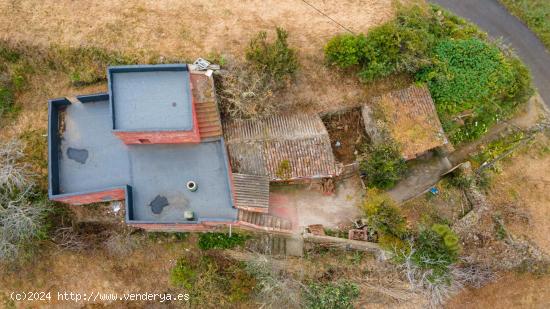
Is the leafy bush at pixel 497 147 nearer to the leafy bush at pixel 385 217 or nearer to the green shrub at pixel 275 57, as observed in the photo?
the leafy bush at pixel 385 217

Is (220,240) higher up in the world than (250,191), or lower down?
lower down

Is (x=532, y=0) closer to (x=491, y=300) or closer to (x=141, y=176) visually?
(x=491, y=300)

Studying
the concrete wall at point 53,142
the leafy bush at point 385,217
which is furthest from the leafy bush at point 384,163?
the concrete wall at point 53,142

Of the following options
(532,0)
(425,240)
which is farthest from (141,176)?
(532,0)

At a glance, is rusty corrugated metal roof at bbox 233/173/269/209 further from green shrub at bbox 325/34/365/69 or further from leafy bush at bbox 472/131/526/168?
leafy bush at bbox 472/131/526/168

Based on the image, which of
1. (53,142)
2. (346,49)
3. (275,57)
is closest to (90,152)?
(53,142)

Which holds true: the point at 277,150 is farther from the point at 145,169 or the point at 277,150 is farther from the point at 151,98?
the point at 145,169
